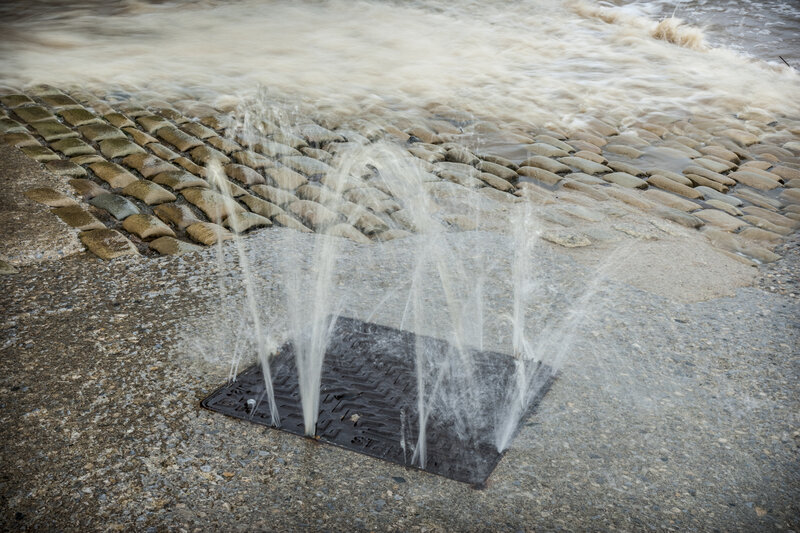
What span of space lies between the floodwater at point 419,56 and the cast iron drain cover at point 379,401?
3.82m

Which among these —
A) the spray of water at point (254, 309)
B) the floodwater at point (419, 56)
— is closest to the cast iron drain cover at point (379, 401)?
the spray of water at point (254, 309)

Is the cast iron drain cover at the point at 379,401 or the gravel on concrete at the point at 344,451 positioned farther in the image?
the cast iron drain cover at the point at 379,401

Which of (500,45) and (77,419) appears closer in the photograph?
(77,419)

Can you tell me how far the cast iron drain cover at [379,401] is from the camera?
249cm

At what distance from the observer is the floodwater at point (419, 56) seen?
695 centimetres

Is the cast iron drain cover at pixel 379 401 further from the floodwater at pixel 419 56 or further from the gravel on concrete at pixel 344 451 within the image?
the floodwater at pixel 419 56

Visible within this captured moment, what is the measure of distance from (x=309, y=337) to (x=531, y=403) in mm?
1060


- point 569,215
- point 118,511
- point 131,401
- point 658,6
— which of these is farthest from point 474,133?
point 658,6

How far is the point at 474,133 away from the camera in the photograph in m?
6.16

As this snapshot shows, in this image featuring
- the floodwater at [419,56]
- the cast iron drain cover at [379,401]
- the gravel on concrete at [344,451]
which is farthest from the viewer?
the floodwater at [419,56]

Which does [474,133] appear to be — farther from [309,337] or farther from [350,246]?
[309,337]

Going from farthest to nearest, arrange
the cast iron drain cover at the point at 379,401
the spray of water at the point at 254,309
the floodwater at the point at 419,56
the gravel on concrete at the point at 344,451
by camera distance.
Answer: the floodwater at the point at 419,56
the spray of water at the point at 254,309
the cast iron drain cover at the point at 379,401
the gravel on concrete at the point at 344,451

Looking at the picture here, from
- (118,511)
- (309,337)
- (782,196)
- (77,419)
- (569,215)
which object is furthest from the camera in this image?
(782,196)

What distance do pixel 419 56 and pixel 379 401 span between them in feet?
22.5
